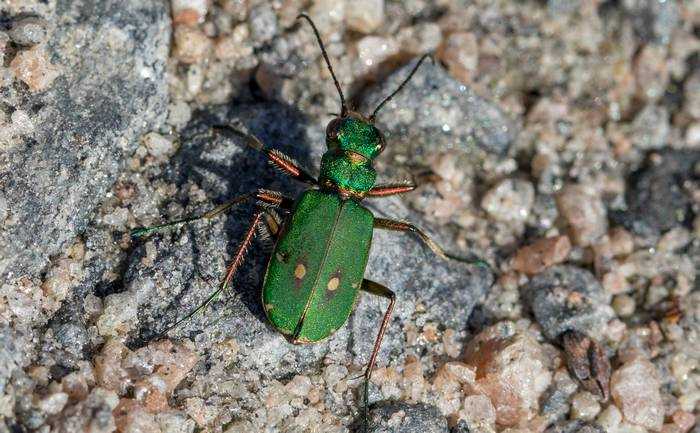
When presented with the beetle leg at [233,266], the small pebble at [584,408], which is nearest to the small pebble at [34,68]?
the beetle leg at [233,266]

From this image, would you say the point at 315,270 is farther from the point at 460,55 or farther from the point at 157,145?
the point at 460,55

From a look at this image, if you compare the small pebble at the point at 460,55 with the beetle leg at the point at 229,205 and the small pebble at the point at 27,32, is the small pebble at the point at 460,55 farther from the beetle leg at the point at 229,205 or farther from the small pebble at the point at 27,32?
the small pebble at the point at 27,32

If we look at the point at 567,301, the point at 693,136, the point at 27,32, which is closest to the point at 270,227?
the point at 27,32

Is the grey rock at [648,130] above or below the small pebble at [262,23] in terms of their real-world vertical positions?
above

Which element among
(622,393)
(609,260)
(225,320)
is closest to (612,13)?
(609,260)

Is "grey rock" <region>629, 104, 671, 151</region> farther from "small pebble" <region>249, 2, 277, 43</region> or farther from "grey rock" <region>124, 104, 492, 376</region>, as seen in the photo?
"small pebble" <region>249, 2, 277, 43</region>

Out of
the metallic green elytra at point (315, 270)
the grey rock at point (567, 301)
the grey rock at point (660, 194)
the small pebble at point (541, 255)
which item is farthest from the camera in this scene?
the grey rock at point (660, 194)

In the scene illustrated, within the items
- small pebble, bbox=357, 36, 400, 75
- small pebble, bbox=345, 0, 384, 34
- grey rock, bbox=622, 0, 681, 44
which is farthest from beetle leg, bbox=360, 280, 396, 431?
grey rock, bbox=622, 0, 681, 44

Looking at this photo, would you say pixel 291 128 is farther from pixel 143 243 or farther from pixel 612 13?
pixel 612 13
